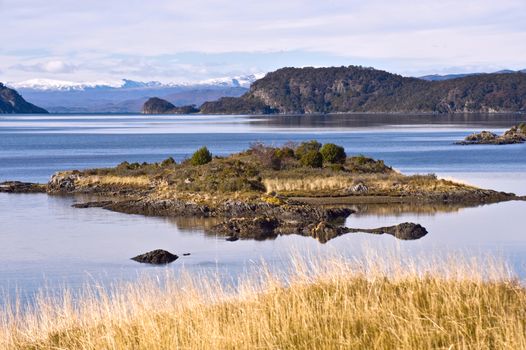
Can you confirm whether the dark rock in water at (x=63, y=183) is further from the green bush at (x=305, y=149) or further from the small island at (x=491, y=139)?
the small island at (x=491, y=139)

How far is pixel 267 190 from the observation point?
4594 cm

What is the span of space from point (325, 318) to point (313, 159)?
43.4 m

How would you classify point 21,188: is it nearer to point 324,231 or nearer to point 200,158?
point 200,158

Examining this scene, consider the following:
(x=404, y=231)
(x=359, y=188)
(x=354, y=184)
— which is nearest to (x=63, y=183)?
(x=354, y=184)

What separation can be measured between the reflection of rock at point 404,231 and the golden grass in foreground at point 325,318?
783 inches

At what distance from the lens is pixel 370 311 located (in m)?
10.7

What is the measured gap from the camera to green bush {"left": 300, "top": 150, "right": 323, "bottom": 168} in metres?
53.7

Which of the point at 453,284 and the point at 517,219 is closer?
the point at 453,284

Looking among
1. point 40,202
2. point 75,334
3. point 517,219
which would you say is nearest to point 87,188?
point 40,202

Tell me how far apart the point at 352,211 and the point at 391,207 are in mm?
2965

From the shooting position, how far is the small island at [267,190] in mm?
36688

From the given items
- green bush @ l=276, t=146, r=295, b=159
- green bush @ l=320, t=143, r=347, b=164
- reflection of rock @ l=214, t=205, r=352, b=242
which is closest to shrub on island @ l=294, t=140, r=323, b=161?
green bush @ l=276, t=146, r=295, b=159

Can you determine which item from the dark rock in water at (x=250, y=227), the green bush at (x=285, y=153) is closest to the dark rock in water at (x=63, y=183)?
the green bush at (x=285, y=153)

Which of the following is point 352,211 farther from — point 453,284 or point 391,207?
point 453,284
